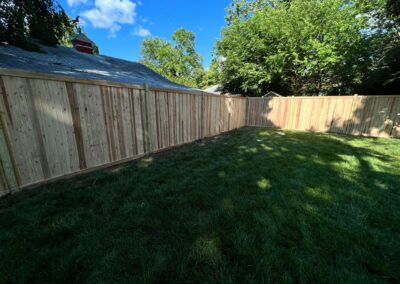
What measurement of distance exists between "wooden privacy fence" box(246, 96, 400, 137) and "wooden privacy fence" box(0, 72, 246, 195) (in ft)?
21.1

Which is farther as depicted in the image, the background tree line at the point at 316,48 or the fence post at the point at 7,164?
the background tree line at the point at 316,48

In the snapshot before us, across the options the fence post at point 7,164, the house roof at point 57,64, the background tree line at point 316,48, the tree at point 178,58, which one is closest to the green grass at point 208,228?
the fence post at point 7,164

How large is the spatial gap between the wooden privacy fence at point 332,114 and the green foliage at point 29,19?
8.73 meters

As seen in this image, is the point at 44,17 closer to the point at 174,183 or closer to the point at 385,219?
the point at 174,183

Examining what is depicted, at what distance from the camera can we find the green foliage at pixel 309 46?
956cm

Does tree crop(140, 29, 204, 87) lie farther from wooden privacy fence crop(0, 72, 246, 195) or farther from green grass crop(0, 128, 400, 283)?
green grass crop(0, 128, 400, 283)

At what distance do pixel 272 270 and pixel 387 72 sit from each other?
12.0 metres

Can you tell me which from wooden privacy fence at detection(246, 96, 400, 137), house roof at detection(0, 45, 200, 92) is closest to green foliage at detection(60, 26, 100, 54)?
house roof at detection(0, 45, 200, 92)

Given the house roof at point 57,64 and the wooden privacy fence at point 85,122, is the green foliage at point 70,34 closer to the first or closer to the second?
the house roof at point 57,64

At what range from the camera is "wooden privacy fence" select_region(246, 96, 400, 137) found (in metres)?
6.89

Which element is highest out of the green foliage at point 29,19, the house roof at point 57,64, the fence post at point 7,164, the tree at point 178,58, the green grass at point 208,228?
the tree at point 178,58

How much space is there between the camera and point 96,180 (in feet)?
9.63

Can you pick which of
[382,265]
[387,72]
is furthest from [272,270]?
[387,72]

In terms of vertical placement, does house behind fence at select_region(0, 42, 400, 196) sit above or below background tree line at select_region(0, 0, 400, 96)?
below
